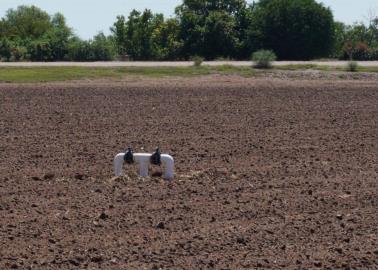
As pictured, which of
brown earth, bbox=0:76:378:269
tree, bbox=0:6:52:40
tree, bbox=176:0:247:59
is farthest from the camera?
tree, bbox=0:6:52:40

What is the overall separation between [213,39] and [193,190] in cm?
4568

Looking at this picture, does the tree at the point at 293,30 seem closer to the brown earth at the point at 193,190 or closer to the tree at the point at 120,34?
the tree at the point at 120,34

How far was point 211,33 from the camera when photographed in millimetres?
56688

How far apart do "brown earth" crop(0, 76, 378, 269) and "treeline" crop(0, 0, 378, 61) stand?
32.0 m

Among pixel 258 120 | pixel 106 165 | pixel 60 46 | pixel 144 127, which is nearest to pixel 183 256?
pixel 106 165

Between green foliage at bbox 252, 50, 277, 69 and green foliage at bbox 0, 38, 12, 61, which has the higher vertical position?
green foliage at bbox 252, 50, 277, 69

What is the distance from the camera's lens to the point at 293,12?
5684 cm

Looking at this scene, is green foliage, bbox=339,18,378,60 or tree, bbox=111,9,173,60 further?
tree, bbox=111,9,173,60

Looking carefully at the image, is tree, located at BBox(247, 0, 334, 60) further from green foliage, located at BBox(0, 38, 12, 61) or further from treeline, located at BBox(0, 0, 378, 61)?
green foliage, located at BBox(0, 38, 12, 61)

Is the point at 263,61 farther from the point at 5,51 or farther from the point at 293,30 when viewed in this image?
the point at 5,51

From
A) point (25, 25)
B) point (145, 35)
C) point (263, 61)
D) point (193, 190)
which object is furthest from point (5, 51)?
point (193, 190)

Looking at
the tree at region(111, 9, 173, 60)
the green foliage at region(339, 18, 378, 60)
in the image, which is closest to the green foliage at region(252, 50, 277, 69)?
the green foliage at region(339, 18, 378, 60)

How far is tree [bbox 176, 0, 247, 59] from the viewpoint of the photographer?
5659cm

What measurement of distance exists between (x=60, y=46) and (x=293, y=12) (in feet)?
44.3
